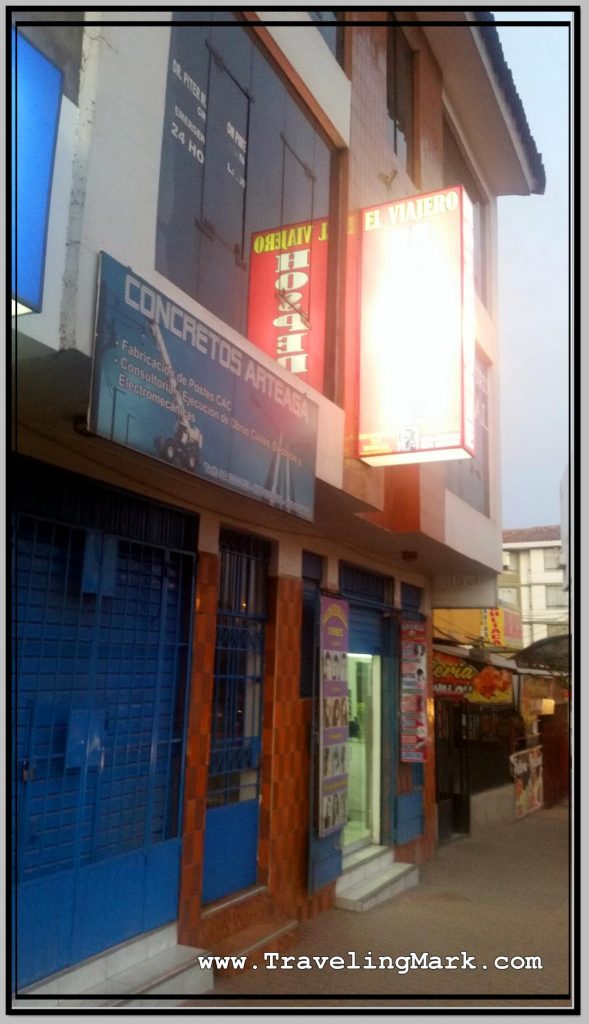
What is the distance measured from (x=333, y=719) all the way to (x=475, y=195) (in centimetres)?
1134

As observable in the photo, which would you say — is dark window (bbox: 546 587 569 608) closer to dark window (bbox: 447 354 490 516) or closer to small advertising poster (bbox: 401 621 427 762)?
dark window (bbox: 447 354 490 516)

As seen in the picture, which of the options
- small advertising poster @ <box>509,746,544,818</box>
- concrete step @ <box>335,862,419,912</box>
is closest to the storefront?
small advertising poster @ <box>509,746,544,818</box>

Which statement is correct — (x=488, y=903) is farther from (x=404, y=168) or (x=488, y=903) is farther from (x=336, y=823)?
(x=404, y=168)

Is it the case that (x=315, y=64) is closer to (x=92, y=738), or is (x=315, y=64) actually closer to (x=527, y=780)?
(x=92, y=738)

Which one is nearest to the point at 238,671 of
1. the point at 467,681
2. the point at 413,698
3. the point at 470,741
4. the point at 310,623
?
the point at 310,623

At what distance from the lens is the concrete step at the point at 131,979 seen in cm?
532

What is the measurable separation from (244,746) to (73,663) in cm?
287

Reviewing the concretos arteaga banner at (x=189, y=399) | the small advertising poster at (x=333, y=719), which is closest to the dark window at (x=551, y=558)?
the small advertising poster at (x=333, y=719)

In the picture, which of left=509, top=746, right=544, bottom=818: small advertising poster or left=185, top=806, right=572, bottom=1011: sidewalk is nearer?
left=185, top=806, right=572, bottom=1011: sidewalk

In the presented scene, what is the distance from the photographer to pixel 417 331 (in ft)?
29.3

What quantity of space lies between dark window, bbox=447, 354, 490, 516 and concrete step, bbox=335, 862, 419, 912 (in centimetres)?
572

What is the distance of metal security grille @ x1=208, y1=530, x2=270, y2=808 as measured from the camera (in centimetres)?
784

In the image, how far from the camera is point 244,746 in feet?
26.9

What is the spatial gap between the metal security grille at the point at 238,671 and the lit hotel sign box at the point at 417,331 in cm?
179
